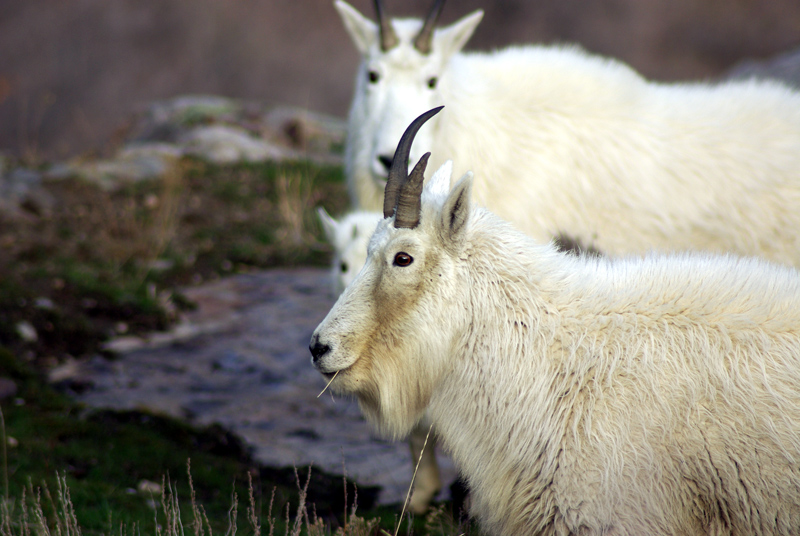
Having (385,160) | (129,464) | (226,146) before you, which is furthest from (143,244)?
(385,160)

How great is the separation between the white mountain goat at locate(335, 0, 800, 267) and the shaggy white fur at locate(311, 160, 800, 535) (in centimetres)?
176

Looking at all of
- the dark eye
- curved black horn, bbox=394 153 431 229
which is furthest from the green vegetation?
curved black horn, bbox=394 153 431 229

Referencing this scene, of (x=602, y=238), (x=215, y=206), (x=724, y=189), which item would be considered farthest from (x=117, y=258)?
(x=724, y=189)

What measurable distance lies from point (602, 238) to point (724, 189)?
0.91m

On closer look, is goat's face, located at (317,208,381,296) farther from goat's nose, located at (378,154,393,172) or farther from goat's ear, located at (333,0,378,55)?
goat's ear, located at (333,0,378,55)

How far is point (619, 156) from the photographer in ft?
15.7

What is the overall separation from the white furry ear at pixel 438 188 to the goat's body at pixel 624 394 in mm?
210

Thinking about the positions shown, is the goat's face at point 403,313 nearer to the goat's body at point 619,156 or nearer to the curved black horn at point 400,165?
the curved black horn at point 400,165

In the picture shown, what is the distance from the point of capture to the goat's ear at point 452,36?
4.85 metres

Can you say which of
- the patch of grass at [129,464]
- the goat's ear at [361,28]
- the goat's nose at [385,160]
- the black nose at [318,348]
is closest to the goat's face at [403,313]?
the black nose at [318,348]

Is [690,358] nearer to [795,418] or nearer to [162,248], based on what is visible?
[795,418]

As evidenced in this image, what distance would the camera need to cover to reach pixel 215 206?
10.0 metres

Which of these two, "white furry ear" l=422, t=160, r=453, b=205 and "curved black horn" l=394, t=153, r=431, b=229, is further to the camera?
"white furry ear" l=422, t=160, r=453, b=205

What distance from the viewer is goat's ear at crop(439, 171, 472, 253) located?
2613 mm
